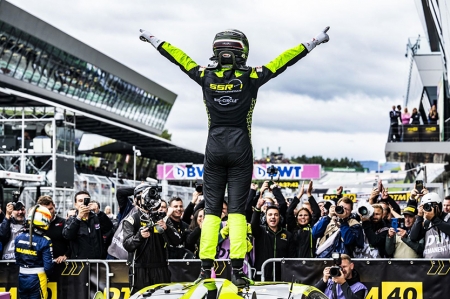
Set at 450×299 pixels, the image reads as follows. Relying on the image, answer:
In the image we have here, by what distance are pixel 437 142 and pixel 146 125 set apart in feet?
182

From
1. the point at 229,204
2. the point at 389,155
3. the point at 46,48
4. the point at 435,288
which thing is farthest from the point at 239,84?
the point at 46,48

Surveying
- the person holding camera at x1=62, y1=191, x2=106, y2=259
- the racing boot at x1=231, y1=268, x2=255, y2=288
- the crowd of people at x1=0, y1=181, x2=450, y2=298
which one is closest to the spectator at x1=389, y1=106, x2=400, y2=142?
the crowd of people at x1=0, y1=181, x2=450, y2=298

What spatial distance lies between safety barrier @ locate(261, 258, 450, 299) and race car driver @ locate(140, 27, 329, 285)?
3.07 meters

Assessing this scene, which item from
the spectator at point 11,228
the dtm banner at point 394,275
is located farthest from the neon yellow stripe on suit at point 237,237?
the spectator at point 11,228

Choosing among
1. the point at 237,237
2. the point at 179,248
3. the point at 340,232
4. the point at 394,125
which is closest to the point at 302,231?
the point at 340,232

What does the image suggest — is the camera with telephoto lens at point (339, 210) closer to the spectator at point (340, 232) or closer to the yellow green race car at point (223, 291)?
the spectator at point (340, 232)

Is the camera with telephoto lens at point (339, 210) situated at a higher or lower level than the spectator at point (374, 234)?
higher

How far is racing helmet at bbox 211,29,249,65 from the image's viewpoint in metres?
7.55

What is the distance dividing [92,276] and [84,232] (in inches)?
24.9

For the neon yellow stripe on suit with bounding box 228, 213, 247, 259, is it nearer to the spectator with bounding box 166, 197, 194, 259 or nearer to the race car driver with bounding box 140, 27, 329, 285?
the race car driver with bounding box 140, 27, 329, 285

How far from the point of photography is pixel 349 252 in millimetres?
10758

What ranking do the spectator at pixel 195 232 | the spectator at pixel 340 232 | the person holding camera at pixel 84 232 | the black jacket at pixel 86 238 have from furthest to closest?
the black jacket at pixel 86 238, the person holding camera at pixel 84 232, the spectator at pixel 340 232, the spectator at pixel 195 232

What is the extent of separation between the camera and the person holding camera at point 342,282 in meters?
9.20

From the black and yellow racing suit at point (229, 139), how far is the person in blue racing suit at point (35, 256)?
3690 mm
